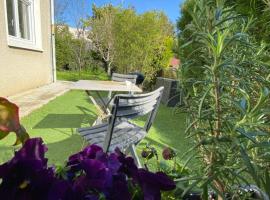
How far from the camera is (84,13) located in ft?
52.8

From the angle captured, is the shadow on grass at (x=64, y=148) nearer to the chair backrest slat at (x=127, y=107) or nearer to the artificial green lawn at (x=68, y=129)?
the artificial green lawn at (x=68, y=129)

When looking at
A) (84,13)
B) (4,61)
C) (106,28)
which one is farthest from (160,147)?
(84,13)

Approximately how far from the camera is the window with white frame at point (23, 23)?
24.1 ft

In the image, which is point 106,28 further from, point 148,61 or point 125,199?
point 125,199

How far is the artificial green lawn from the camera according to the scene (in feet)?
11.2

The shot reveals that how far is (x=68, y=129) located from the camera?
14.4 ft

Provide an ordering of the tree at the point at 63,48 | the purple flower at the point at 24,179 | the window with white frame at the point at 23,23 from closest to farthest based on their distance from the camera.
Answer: the purple flower at the point at 24,179, the window with white frame at the point at 23,23, the tree at the point at 63,48

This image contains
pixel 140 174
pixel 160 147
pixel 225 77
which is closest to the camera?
pixel 140 174

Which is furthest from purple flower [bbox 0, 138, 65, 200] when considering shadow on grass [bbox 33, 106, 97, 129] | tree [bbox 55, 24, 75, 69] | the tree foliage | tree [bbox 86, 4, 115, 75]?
tree [bbox 55, 24, 75, 69]

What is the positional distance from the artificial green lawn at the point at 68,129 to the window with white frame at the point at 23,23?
7.98ft

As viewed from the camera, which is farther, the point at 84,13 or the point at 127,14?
the point at 84,13

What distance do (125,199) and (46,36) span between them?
993 centimetres

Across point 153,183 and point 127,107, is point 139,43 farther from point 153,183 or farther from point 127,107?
point 153,183

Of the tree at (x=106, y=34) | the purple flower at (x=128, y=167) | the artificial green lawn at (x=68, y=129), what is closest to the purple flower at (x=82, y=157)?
the purple flower at (x=128, y=167)
